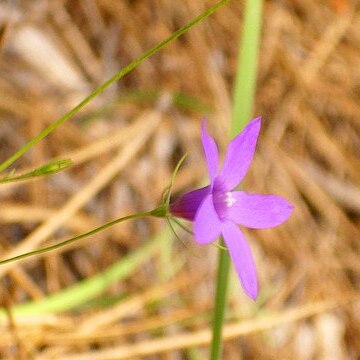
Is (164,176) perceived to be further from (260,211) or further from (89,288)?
(260,211)

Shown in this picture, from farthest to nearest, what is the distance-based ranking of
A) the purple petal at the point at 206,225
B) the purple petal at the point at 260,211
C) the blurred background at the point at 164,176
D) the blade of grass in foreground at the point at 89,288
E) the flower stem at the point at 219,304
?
1. the blurred background at the point at 164,176
2. the blade of grass in foreground at the point at 89,288
3. the flower stem at the point at 219,304
4. the purple petal at the point at 260,211
5. the purple petal at the point at 206,225

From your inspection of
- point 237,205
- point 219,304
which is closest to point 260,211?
point 237,205

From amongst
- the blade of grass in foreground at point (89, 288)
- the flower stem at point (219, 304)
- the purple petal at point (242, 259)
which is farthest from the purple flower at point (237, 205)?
the blade of grass in foreground at point (89, 288)

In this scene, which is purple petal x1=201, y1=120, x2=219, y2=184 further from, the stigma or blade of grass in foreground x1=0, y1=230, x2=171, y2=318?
blade of grass in foreground x1=0, y1=230, x2=171, y2=318

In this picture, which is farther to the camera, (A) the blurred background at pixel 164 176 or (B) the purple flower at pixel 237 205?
(A) the blurred background at pixel 164 176

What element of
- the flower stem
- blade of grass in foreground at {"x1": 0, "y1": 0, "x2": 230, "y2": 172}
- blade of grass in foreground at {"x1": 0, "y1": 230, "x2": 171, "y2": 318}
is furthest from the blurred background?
blade of grass in foreground at {"x1": 0, "y1": 0, "x2": 230, "y2": 172}

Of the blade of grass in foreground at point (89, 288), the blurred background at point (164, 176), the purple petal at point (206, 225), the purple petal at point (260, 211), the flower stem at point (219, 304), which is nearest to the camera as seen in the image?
the purple petal at point (206, 225)

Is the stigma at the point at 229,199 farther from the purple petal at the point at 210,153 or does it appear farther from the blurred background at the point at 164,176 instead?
the blurred background at the point at 164,176

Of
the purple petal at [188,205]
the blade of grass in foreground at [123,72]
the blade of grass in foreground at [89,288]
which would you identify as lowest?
the purple petal at [188,205]
